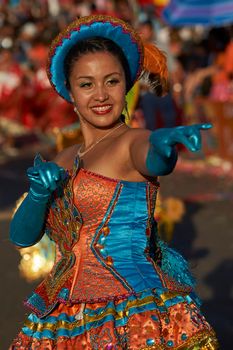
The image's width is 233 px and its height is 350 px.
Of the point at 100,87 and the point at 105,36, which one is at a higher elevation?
the point at 105,36

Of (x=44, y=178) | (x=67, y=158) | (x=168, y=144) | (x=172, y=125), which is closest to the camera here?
(x=168, y=144)

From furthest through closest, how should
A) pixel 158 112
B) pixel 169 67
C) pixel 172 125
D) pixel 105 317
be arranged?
pixel 169 67 → pixel 172 125 → pixel 158 112 → pixel 105 317

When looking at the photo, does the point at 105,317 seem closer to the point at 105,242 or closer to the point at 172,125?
the point at 105,242

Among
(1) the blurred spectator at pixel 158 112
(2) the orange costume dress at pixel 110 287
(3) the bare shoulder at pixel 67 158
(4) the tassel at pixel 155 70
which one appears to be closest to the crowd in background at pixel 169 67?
(1) the blurred spectator at pixel 158 112

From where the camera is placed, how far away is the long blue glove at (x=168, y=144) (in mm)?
2488

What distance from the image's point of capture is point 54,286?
10.1 feet

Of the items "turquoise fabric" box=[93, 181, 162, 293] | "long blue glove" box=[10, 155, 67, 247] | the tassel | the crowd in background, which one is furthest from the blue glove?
the crowd in background

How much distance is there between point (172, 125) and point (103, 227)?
7.50 m

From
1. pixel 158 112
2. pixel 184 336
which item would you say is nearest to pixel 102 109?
pixel 184 336

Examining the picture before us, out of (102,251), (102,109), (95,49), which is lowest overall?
(102,251)

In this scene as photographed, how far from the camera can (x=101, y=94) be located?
9.92 ft

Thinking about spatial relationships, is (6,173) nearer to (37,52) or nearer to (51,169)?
→ (37,52)

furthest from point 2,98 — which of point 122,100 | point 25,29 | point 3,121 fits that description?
point 122,100

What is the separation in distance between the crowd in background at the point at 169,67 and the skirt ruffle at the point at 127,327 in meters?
6.53
